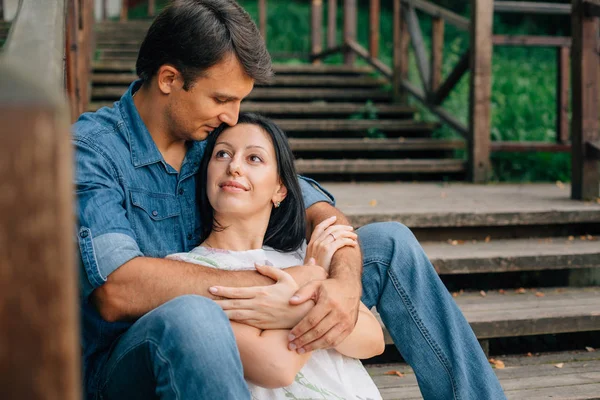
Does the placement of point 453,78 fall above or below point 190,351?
above

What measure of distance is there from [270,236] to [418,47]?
13.6ft

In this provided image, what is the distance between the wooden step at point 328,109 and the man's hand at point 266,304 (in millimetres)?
4005

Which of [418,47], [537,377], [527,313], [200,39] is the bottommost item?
[537,377]

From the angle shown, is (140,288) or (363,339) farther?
(363,339)

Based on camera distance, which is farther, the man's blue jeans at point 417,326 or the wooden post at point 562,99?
the wooden post at point 562,99

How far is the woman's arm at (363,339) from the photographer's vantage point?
1.94 meters

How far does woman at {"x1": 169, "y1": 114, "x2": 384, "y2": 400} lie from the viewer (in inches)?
71.9

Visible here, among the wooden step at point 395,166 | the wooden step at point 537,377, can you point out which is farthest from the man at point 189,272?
the wooden step at point 395,166

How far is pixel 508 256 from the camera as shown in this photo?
3184 millimetres

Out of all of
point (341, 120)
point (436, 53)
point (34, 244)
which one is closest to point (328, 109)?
point (341, 120)

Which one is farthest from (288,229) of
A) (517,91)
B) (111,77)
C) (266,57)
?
(517,91)

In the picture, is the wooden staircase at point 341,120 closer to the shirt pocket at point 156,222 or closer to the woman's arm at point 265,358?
the shirt pocket at point 156,222

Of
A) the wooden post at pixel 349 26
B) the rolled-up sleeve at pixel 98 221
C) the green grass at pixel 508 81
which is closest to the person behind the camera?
the rolled-up sleeve at pixel 98 221

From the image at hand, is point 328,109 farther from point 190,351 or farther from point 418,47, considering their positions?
point 190,351
